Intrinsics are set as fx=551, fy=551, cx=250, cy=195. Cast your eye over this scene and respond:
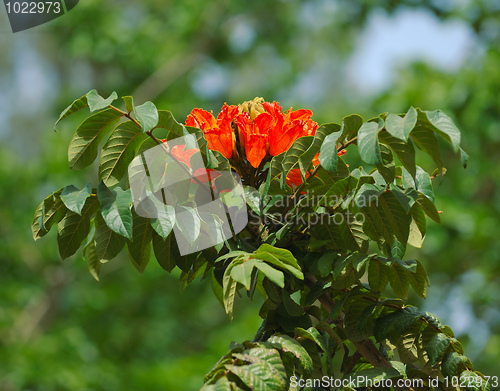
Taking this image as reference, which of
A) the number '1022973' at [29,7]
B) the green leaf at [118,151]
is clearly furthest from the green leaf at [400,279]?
the number '1022973' at [29,7]

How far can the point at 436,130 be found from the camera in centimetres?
72

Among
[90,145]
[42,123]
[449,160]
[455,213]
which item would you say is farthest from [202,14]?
[90,145]

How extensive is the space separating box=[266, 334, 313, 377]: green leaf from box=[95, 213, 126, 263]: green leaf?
27cm

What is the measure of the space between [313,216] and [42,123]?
9031 millimetres

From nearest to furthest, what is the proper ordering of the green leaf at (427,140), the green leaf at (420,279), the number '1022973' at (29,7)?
the green leaf at (427,140), the green leaf at (420,279), the number '1022973' at (29,7)

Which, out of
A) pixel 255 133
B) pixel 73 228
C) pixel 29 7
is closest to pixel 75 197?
pixel 73 228

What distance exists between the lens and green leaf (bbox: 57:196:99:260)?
82 cm

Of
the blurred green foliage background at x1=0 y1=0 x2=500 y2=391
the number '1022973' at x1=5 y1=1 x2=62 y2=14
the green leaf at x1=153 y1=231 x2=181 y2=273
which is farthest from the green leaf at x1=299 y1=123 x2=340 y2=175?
the blurred green foliage background at x1=0 y1=0 x2=500 y2=391

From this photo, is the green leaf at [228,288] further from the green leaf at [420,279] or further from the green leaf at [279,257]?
the green leaf at [420,279]

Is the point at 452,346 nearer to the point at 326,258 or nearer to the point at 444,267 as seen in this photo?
the point at 326,258

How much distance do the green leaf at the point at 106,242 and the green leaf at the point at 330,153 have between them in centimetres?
32

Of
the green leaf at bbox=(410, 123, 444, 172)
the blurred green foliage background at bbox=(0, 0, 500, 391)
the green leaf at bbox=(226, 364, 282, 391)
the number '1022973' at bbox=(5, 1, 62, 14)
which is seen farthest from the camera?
the blurred green foliage background at bbox=(0, 0, 500, 391)

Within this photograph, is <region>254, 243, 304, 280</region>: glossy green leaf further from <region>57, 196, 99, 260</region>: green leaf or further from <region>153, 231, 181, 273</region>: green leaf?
<region>57, 196, 99, 260</region>: green leaf

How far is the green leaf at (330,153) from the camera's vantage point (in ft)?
2.33
